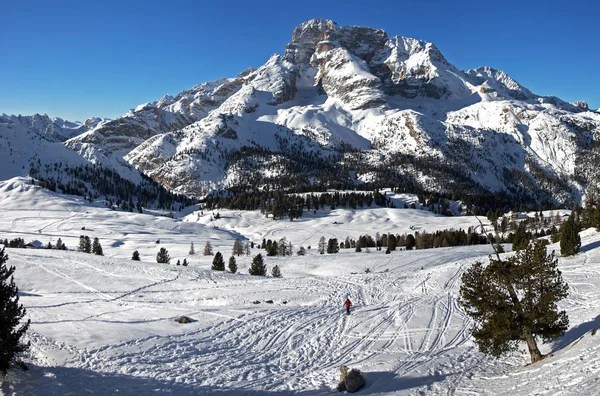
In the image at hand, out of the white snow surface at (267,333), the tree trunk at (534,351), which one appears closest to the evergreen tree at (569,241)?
the white snow surface at (267,333)

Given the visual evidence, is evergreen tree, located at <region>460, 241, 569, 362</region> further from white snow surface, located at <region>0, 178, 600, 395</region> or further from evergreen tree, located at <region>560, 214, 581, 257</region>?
evergreen tree, located at <region>560, 214, 581, 257</region>

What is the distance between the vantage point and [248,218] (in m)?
191

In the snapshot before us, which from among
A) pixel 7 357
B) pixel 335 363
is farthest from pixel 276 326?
pixel 7 357

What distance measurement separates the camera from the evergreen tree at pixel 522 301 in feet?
65.2

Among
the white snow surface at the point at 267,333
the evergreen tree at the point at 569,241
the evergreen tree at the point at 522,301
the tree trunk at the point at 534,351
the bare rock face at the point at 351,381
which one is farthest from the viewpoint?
the evergreen tree at the point at 569,241

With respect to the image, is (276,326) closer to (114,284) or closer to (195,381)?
(195,381)

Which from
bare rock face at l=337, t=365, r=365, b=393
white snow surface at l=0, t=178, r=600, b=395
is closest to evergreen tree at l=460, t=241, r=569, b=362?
white snow surface at l=0, t=178, r=600, b=395

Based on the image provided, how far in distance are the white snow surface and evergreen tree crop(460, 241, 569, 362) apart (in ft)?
5.07

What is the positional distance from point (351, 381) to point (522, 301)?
10155 mm

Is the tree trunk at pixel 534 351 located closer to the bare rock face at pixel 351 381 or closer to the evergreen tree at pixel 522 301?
the evergreen tree at pixel 522 301

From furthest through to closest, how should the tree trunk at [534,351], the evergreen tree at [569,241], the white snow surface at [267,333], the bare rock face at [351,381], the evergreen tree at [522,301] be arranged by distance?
1. the evergreen tree at [569,241]
2. the tree trunk at [534,351]
3. the bare rock face at [351,381]
4. the white snow surface at [267,333]
5. the evergreen tree at [522,301]

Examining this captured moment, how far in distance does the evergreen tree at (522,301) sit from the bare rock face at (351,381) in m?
6.92

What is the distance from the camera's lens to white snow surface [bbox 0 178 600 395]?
67.8 ft

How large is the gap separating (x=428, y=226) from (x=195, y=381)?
150590 millimetres
